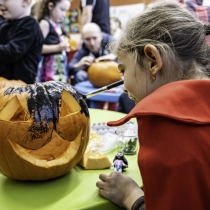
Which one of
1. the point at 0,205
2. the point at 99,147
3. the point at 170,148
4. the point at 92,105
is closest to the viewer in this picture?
the point at 170,148

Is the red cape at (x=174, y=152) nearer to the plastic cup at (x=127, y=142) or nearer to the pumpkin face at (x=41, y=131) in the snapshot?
the pumpkin face at (x=41, y=131)

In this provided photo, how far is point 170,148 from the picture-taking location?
23.3 inches

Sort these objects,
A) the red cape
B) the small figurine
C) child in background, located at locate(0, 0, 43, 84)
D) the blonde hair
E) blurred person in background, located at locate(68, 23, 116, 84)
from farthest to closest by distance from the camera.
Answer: blurred person in background, located at locate(68, 23, 116, 84), child in background, located at locate(0, 0, 43, 84), the small figurine, the blonde hair, the red cape

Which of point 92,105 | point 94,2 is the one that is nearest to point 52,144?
point 92,105

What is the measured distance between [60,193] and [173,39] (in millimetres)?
433

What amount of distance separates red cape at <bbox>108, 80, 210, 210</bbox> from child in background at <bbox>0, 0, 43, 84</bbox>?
1.27 meters

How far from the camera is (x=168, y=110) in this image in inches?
23.5

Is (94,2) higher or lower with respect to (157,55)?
lower

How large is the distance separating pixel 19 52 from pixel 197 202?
137 cm

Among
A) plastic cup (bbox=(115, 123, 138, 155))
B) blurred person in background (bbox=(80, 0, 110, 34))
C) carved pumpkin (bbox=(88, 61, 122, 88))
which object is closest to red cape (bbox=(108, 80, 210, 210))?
plastic cup (bbox=(115, 123, 138, 155))

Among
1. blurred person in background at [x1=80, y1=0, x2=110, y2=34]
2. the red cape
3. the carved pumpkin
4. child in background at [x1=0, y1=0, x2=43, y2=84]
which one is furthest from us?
blurred person in background at [x1=80, y1=0, x2=110, y2=34]

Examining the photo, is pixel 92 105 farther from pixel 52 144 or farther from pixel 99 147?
pixel 52 144

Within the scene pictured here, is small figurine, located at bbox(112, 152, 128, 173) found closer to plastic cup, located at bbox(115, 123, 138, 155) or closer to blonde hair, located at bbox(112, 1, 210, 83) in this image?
plastic cup, located at bbox(115, 123, 138, 155)

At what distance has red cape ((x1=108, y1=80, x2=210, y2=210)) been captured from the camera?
59 centimetres
